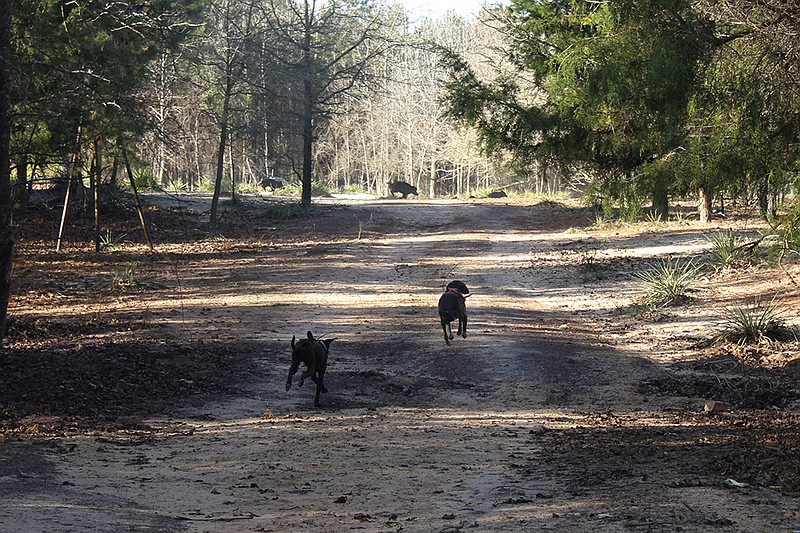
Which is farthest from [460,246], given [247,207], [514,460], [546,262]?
[514,460]

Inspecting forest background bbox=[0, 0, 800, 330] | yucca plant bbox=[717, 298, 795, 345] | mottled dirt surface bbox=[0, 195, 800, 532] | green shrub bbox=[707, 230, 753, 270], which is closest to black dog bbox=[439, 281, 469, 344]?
mottled dirt surface bbox=[0, 195, 800, 532]

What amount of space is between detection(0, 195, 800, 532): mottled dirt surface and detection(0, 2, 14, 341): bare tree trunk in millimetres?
888

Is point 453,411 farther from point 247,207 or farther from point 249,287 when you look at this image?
point 247,207

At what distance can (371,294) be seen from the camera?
1936cm

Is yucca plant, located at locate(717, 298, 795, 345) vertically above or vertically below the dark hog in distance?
below

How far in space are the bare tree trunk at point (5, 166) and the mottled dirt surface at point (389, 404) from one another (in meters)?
0.89

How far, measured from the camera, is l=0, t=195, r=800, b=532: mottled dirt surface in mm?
6270

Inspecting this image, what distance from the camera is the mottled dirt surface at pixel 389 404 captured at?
627cm

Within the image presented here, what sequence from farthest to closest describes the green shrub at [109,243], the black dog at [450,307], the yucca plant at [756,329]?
the green shrub at [109,243], the black dog at [450,307], the yucca plant at [756,329]

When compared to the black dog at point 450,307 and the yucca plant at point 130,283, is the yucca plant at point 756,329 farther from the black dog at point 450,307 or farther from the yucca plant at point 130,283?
the yucca plant at point 130,283

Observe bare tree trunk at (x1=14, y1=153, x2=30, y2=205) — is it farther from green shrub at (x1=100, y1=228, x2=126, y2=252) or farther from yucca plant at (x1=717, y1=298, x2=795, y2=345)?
green shrub at (x1=100, y1=228, x2=126, y2=252)

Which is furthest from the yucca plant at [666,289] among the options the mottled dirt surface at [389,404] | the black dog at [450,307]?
the black dog at [450,307]

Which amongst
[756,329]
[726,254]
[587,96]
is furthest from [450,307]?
[726,254]

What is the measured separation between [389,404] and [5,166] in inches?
215
